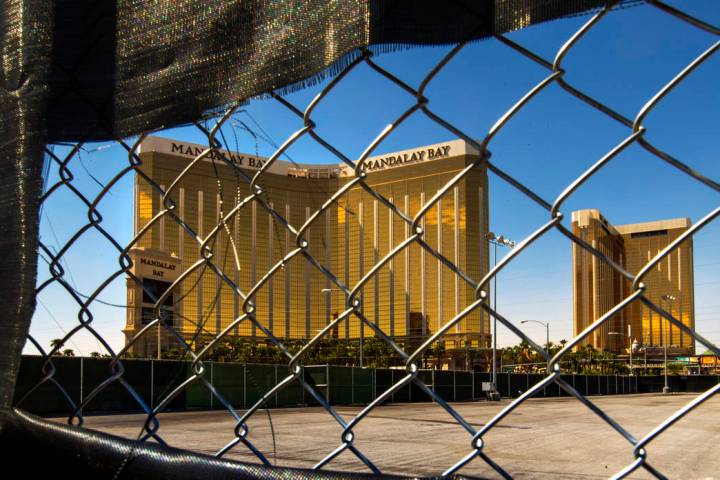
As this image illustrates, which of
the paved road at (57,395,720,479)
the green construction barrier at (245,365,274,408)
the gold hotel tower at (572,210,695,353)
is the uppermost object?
the gold hotel tower at (572,210,695,353)

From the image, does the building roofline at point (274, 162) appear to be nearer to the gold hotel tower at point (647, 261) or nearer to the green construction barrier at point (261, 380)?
the gold hotel tower at point (647, 261)

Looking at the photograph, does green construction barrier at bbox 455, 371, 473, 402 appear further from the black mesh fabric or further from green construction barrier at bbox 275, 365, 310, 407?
the black mesh fabric

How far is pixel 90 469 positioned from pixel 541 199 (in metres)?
1.16

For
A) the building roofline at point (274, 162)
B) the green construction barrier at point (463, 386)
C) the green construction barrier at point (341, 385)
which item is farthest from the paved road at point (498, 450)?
the green construction barrier at point (463, 386)

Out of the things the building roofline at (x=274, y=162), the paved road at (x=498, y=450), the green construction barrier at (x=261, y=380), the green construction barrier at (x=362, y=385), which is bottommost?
the green construction barrier at (x=362, y=385)

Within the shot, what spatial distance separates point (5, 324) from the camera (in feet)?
5.60

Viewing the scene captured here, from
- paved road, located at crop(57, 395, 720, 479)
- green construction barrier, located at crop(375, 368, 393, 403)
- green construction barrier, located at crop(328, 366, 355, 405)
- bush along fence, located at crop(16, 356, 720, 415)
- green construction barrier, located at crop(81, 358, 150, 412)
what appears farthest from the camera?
green construction barrier, located at crop(375, 368, 393, 403)

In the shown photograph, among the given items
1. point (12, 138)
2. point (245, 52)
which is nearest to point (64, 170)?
point (12, 138)

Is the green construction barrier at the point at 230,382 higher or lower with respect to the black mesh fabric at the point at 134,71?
lower

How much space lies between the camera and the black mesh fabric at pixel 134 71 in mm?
1274

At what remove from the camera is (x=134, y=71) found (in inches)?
66.4

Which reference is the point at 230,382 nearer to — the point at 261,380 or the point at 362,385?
the point at 261,380

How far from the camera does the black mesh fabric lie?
1274mm

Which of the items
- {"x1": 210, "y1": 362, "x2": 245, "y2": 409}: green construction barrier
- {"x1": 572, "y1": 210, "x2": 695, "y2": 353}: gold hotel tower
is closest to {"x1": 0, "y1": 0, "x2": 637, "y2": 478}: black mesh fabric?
{"x1": 572, "y1": 210, "x2": 695, "y2": 353}: gold hotel tower
